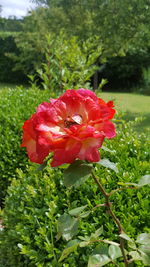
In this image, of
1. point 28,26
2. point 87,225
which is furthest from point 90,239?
point 28,26

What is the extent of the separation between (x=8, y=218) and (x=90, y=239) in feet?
3.77

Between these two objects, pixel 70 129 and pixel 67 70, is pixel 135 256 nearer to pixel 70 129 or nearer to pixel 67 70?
pixel 70 129

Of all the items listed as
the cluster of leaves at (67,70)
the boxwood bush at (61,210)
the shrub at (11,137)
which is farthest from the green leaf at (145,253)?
the cluster of leaves at (67,70)

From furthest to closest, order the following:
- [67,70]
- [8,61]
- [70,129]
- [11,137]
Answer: [8,61], [67,70], [11,137], [70,129]

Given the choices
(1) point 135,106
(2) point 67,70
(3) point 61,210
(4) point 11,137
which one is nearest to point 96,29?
(1) point 135,106

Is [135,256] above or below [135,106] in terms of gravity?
above

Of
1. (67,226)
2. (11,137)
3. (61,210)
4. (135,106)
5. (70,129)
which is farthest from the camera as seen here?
(135,106)

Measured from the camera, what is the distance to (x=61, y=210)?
194 cm

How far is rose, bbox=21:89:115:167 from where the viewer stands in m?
0.99

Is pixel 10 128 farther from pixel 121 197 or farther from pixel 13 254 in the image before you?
pixel 121 197

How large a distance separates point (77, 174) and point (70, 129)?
159 millimetres

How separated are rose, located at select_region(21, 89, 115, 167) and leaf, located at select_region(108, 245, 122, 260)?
0.45 metres

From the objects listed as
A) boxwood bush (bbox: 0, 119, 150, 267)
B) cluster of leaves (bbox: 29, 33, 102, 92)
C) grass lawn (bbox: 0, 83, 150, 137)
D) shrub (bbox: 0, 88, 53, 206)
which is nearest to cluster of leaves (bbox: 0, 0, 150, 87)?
cluster of leaves (bbox: 29, 33, 102, 92)

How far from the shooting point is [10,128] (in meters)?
4.05
